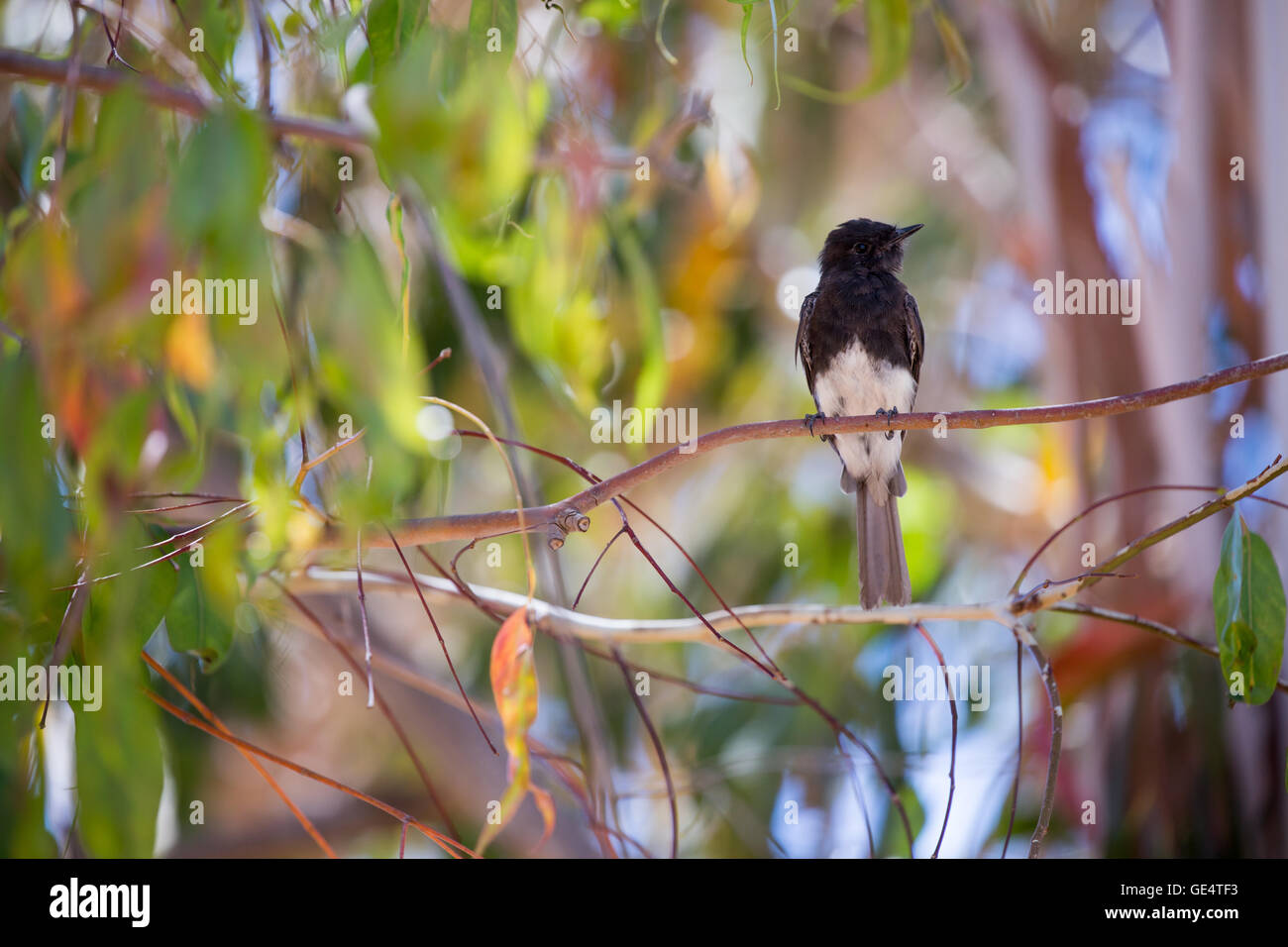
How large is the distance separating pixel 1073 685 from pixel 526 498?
64.2 inches

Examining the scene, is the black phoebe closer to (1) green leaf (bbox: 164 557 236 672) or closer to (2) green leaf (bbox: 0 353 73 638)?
(1) green leaf (bbox: 164 557 236 672)

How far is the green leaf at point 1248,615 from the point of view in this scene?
5.24 ft

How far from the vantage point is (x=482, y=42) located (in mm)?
1611

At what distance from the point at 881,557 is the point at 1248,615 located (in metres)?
0.99

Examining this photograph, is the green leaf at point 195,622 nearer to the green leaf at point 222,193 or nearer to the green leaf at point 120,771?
the green leaf at point 120,771

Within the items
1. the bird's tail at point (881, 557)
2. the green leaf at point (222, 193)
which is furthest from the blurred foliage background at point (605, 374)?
the bird's tail at point (881, 557)

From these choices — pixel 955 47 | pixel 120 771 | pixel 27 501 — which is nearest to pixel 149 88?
pixel 27 501

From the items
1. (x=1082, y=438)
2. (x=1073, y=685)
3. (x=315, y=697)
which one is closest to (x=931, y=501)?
(x=1082, y=438)

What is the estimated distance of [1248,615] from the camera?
5.33ft

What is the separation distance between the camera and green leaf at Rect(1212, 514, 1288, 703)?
5.24 ft

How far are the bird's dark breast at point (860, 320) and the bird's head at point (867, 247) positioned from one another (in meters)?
0.05

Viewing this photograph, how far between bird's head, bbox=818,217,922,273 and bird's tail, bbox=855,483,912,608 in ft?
1.99
